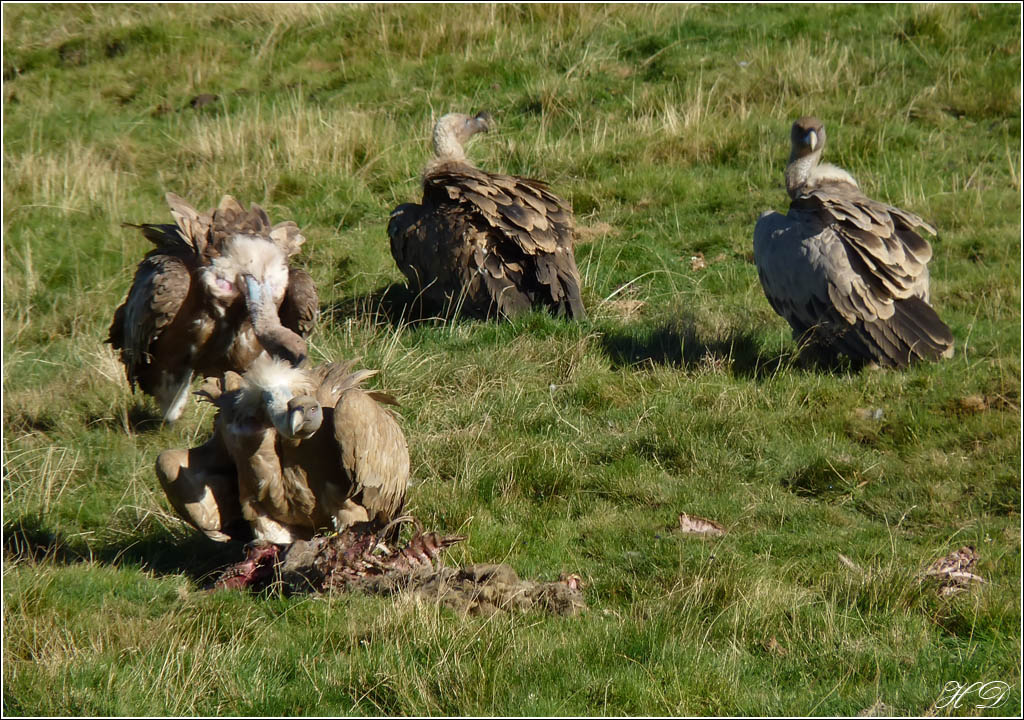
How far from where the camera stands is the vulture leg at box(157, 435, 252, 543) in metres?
5.23

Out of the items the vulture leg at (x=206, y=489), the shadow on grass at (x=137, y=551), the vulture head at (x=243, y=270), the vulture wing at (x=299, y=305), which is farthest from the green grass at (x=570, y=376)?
the vulture head at (x=243, y=270)

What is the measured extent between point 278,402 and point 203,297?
2.21 m

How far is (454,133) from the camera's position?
9969mm

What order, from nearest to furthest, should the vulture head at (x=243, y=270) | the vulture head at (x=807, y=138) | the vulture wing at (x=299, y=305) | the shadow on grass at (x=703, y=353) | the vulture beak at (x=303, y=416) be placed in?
the vulture beak at (x=303, y=416)
the vulture head at (x=243, y=270)
the vulture wing at (x=299, y=305)
the shadow on grass at (x=703, y=353)
the vulture head at (x=807, y=138)

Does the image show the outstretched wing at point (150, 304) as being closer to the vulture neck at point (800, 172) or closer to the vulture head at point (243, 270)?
the vulture head at point (243, 270)

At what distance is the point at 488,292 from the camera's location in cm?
862

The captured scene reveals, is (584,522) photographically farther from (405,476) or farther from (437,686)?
(437,686)

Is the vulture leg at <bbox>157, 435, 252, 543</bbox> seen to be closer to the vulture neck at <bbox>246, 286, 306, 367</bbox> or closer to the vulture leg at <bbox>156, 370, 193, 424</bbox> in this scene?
the vulture neck at <bbox>246, 286, 306, 367</bbox>

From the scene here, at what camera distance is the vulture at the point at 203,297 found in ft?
22.7

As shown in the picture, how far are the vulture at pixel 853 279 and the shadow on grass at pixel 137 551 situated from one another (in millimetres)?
4218

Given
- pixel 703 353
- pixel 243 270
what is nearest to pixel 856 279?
pixel 703 353

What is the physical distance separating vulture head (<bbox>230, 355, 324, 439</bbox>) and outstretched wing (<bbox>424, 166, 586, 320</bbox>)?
3407mm

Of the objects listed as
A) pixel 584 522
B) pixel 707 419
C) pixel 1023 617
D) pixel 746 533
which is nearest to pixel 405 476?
pixel 584 522

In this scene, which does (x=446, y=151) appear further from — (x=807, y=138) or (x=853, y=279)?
(x=853, y=279)
